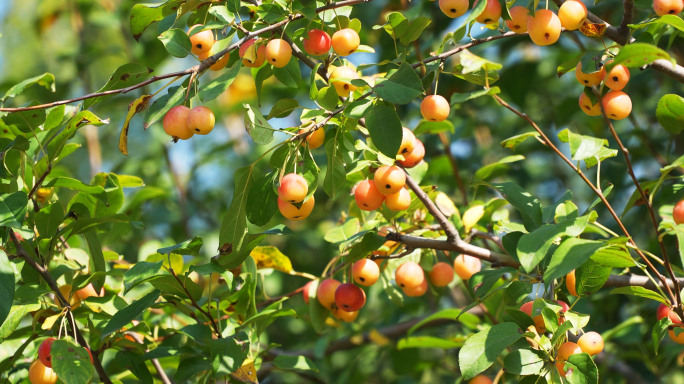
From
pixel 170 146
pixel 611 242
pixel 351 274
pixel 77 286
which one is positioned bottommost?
pixel 170 146

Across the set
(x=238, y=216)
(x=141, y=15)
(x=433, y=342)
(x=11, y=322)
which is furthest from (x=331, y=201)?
(x=433, y=342)

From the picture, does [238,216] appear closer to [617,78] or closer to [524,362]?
[524,362]

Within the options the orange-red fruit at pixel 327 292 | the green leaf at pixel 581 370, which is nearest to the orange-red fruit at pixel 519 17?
the green leaf at pixel 581 370

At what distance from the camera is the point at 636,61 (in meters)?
0.96

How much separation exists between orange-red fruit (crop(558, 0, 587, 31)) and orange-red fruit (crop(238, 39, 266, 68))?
1.66ft

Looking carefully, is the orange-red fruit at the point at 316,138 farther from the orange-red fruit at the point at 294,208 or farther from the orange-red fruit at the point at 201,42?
the orange-red fruit at the point at 201,42

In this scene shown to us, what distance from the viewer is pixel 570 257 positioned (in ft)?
2.90

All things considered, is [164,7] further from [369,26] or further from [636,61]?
[369,26]

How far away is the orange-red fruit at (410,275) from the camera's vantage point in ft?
4.90

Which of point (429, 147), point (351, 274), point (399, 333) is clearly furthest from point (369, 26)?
point (351, 274)

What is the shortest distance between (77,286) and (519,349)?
32.5 inches

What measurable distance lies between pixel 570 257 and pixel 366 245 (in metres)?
0.50

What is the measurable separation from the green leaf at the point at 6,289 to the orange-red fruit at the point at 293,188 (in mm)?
443

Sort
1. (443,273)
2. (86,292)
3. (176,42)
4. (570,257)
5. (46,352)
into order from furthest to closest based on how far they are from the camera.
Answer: (443,273), (86,292), (46,352), (176,42), (570,257)
